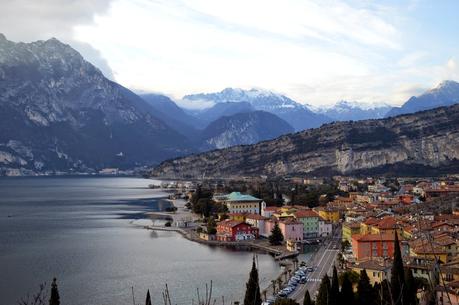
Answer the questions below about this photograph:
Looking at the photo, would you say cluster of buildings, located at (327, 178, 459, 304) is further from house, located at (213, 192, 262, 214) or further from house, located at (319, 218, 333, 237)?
A: house, located at (213, 192, 262, 214)

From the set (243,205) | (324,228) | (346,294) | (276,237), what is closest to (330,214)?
(324,228)

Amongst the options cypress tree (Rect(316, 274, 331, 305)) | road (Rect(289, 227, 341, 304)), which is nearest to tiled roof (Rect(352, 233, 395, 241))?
road (Rect(289, 227, 341, 304))

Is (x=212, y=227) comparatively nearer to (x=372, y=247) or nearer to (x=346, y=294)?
(x=372, y=247)

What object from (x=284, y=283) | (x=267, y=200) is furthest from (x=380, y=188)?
(x=284, y=283)

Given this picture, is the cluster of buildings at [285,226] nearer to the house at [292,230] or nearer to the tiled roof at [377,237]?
the house at [292,230]

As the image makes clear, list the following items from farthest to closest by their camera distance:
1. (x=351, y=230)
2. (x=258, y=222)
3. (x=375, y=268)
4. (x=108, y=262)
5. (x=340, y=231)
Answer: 1. (x=258, y=222)
2. (x=340, y=231)
3. (x=351, y=230)
4. (x=108, y=262)
5. (x=375, y=268)

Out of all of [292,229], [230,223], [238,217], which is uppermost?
[238,217]

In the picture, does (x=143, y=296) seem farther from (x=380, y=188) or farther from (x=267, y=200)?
(x=380, y=188)
